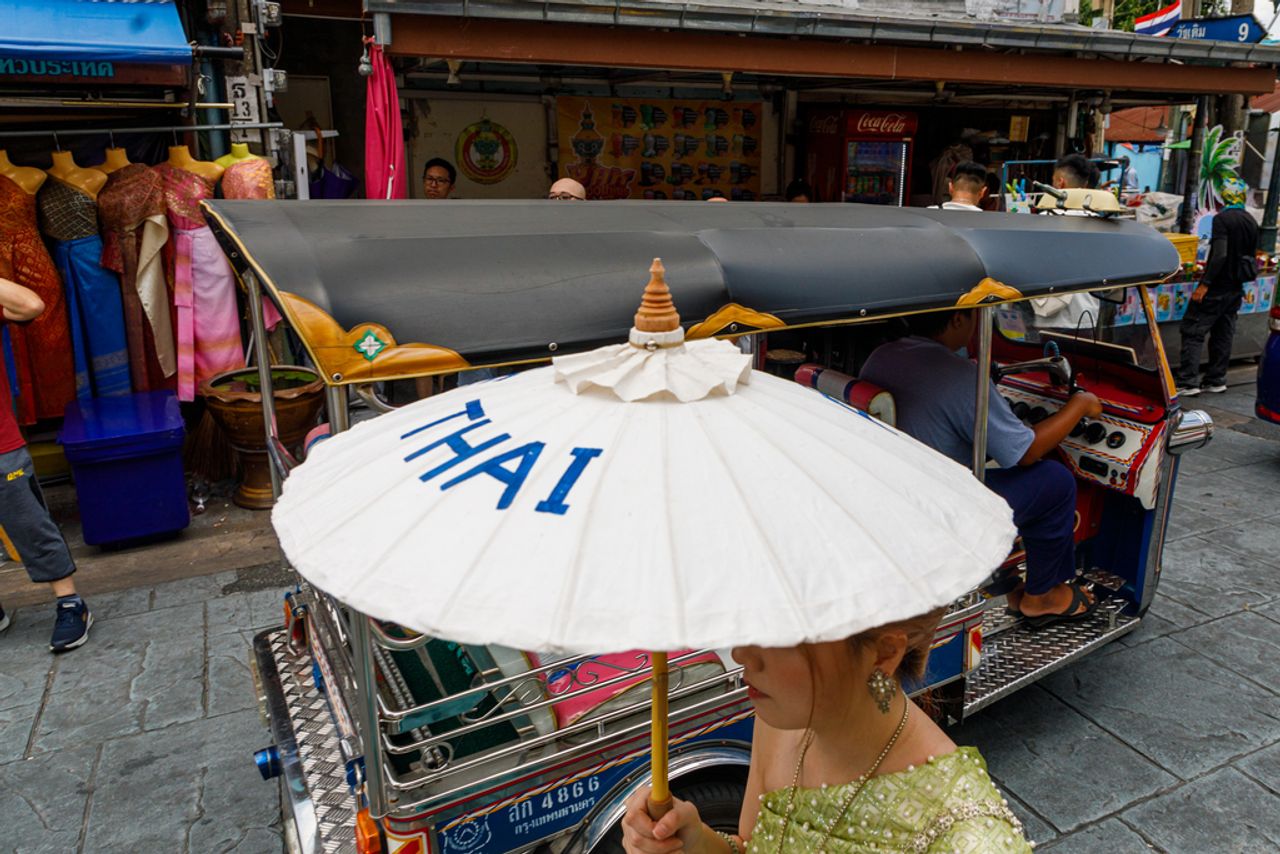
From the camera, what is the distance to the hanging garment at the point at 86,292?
20.8 feet

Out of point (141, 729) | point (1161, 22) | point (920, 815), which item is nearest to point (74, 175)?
point (141, 729)

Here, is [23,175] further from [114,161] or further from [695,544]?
[695,544]

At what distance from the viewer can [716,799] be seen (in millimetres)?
2873

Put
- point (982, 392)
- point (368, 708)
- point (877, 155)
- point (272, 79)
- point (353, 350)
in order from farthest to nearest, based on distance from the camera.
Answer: point (877, 155), point (272, 79), point (982, 392), point (368, 708), point (353, 350)

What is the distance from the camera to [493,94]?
9.32 metres

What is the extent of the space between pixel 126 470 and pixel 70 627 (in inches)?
51.3

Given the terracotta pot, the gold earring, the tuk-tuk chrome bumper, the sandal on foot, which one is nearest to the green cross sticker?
the gold earring

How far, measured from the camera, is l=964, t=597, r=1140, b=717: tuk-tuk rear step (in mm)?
3912

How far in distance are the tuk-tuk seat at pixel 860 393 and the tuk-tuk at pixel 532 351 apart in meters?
0.01

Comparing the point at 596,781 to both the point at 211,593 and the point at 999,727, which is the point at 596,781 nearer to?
the point at 999,727

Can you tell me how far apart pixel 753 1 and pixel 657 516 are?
8.50 metres

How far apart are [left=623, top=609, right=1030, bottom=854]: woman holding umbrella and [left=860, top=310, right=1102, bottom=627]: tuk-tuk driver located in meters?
2.09

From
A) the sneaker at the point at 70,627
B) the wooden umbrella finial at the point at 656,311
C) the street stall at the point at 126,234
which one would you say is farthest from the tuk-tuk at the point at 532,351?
the street stall at the point at 126,234

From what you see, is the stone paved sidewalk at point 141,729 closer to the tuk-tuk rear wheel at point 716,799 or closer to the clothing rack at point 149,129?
the tuk-tuk rear wheel at point 716,799
